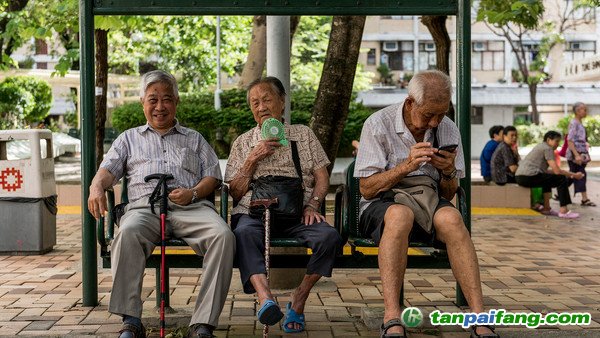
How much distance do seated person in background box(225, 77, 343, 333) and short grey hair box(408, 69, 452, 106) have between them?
76 cm

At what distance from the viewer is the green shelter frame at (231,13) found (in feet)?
18.7

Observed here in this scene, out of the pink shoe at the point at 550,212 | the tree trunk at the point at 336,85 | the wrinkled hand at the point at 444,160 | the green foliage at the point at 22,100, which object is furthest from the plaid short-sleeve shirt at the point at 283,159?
the green foliage at the point at 22,100

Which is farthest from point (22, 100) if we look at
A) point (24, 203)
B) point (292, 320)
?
point (292, 320)

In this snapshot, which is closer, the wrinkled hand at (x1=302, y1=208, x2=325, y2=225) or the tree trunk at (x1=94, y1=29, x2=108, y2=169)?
the wrinkled hand at (x1=302, y1=208, x2=325, y2=225)

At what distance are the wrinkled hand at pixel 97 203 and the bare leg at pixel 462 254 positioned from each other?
6.03 ft

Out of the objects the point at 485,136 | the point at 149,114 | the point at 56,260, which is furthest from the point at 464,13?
the point at 485,136

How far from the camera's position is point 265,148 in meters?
5.34

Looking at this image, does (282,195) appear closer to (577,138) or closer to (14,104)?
(577,138)

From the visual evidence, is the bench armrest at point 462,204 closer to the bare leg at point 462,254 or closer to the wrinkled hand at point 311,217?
the bare leg at point 462,254

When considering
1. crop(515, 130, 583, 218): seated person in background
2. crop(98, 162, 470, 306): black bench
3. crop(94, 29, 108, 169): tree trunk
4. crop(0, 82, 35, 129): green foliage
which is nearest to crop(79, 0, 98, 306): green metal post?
crop(98, 162, 470, 306): black bench

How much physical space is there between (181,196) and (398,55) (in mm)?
49411

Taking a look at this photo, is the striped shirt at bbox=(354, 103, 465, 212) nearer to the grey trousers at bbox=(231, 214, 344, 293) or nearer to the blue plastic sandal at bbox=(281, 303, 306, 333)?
the grey trousers at bbox=(231, 214, 344, 293)

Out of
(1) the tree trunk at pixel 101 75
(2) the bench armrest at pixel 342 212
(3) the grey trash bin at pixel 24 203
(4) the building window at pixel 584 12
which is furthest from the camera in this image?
(4) the building window at pixel 584 12

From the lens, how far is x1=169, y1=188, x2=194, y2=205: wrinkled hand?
5188 mm
